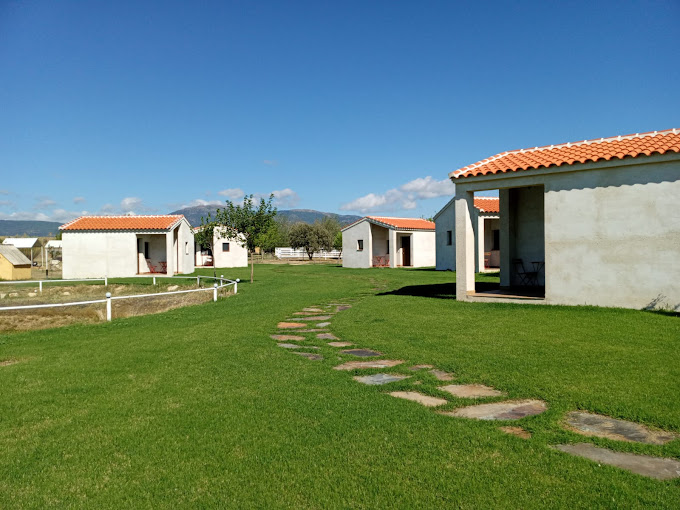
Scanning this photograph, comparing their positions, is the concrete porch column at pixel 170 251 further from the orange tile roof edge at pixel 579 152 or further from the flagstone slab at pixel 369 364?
the flagstone slab at pixel 369 364

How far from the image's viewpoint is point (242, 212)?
1028 inches

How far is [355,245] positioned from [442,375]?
33396 mm

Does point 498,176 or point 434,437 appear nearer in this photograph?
point 434,437

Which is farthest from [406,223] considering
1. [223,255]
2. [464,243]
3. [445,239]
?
[464,243]

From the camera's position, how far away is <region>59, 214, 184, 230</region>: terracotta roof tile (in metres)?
31.7

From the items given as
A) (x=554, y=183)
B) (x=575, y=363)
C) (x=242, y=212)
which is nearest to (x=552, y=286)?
(x=554, y=183)

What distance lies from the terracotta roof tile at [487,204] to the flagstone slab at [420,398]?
24649 millimetres

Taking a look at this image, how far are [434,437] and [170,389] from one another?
316cm

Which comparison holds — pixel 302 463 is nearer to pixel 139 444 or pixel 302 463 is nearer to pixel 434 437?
pixel 434 437

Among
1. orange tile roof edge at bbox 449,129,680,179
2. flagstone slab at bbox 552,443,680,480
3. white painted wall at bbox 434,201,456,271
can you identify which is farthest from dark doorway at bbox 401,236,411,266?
flagstone slab at bbox 552,443,680,480

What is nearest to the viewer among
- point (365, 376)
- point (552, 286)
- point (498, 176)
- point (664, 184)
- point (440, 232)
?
point (365, 376)

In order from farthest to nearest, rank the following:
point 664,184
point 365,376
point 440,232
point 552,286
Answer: point 440,232 → point 552,286 → point 664,184 → point 365,376

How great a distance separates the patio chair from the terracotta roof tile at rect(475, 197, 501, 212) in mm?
13112

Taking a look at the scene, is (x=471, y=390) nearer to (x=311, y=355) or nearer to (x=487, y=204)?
(x=311, y=355)
